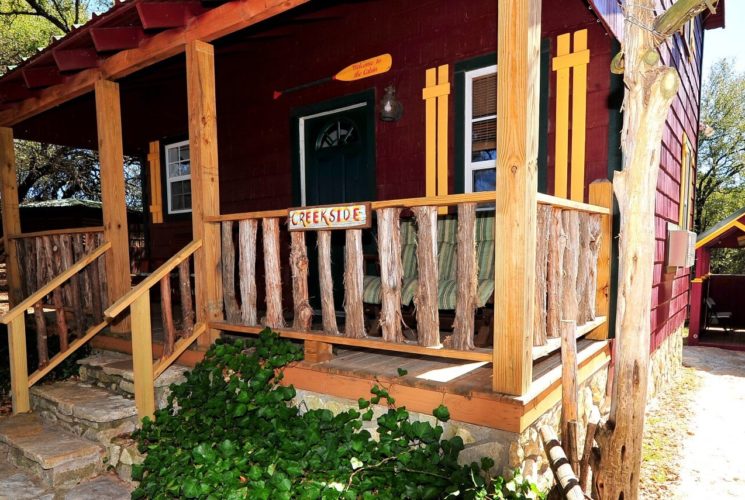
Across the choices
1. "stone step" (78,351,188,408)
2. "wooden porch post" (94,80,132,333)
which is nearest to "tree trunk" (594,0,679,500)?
"stone step" (78,351,188,408)

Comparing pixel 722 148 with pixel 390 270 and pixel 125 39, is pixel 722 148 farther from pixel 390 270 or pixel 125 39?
pixel 125 39

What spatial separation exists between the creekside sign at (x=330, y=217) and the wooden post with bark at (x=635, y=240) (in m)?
1.35

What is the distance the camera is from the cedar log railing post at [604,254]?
3600mm

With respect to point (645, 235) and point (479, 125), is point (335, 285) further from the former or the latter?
point (645, 235)

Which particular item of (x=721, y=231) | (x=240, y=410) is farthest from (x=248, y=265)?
(x=721, y=231)

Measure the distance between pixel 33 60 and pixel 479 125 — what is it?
12.8 feet

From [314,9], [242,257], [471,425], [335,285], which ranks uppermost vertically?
[314,9]

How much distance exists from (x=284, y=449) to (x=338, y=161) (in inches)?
127

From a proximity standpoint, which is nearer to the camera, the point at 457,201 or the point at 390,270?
the point at 457,201

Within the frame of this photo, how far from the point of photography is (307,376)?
3.17 m

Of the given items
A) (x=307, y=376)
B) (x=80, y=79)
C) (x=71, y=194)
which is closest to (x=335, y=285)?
(x=307, y=376)

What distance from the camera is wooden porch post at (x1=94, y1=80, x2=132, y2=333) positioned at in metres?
4.27

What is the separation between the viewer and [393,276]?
2.85 metres

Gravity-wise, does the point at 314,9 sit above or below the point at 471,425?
above
